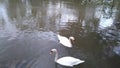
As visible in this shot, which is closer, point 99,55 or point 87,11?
point 99,55

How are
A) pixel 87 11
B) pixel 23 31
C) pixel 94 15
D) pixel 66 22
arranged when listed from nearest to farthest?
pixel 23 31 → pixel 66 22 → pixel 94 15 → pixel 87 11

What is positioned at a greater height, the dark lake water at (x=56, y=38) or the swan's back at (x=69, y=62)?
the dark lake water at (x=56, y=38)

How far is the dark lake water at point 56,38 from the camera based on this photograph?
7.76 m

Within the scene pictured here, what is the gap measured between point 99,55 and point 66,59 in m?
1.92

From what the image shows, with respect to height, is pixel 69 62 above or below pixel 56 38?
below

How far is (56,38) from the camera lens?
10031 mm

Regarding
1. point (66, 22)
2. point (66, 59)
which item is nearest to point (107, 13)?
point (66, 22)

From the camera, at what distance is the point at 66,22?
12.9m

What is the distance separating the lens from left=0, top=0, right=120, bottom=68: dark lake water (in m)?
7.76

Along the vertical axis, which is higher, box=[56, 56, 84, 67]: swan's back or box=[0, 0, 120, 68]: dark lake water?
box=[0, 0, 120, 68]: dark lake water

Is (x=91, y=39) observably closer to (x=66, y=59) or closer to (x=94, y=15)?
(x=66, y=59)

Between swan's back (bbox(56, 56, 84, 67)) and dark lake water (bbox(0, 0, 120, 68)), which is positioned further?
dark lake water (bbox(0, 0, 120, 68))

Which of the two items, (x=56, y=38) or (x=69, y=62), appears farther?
(x=56, y=38)

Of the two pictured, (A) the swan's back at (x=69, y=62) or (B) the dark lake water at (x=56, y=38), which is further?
(B) the dark lake water at (x=56, y=38)
